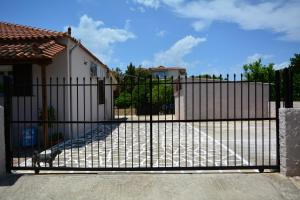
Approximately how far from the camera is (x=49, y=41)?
43.7 ft

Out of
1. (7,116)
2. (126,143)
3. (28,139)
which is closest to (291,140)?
(7,116)

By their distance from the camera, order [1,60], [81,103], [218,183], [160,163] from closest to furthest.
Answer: [218,183]
[160,163]
[1,60]
[81,103]

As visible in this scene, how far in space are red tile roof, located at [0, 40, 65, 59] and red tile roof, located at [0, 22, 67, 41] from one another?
297 mm

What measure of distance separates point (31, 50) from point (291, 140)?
8.99 metres

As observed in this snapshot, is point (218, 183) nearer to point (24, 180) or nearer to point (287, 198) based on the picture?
point (287, 198)

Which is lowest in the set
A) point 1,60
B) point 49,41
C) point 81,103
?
point 81,103

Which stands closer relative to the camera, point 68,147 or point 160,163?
point 160,163

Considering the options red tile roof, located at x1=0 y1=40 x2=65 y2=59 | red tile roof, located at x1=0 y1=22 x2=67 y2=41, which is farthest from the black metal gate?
red tile roof, located at x1=0 y1=22 x2=67 y2=41

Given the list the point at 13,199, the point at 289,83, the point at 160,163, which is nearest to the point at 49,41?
the point at 160,163

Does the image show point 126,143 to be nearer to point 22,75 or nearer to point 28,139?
point 28,139

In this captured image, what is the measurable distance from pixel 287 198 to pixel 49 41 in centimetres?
1045

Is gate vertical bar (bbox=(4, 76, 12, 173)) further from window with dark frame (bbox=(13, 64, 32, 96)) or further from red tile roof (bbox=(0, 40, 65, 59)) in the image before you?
window with dark frame (bbox=(13, 64, 32, 96))

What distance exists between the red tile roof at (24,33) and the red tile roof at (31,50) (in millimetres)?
297

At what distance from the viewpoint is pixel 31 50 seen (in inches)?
474
